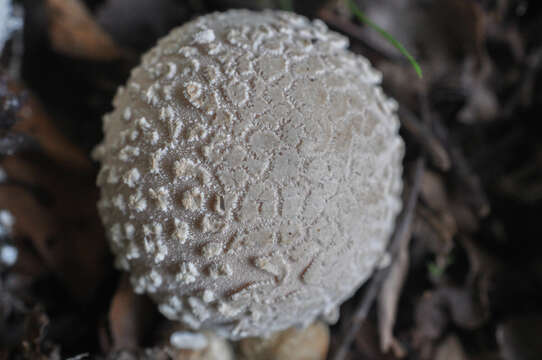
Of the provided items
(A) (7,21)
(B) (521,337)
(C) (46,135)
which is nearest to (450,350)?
(B) (521,337)

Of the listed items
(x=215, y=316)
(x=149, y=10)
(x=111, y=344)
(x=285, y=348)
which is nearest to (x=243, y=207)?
(x=215, y=316)

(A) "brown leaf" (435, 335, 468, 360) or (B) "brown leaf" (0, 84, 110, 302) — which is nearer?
(B) "brown leaf" (0, 84, 110, 302)

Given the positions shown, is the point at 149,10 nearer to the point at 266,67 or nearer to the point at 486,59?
the point at 266,67

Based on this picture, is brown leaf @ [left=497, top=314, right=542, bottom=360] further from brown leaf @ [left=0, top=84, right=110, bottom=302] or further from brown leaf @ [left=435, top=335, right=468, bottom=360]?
brown leaf @ [left=0, top=84, right=110, bottom=302]

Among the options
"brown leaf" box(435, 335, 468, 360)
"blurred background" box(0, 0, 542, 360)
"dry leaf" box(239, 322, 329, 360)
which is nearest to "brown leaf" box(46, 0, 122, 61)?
"blurred background" box(0, 0, 542, 360)

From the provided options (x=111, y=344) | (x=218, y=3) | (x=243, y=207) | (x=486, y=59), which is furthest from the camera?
(x=486, y=59)

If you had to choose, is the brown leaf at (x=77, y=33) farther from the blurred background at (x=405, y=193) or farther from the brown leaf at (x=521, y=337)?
the brown leaf at (x=521, y=337)

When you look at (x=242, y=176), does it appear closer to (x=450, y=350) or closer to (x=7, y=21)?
(x=7, y=21)
